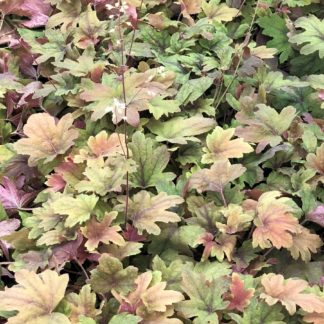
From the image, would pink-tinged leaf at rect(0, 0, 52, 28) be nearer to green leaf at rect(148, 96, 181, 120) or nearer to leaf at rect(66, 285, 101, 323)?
green leaf at rect(148, 96, 181, 120)

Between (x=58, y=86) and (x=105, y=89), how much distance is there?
284 millimetres

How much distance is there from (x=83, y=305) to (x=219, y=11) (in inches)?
62.0

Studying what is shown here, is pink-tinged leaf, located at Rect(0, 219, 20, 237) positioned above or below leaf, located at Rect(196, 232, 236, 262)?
A: below

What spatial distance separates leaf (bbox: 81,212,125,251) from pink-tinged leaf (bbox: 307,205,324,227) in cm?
62

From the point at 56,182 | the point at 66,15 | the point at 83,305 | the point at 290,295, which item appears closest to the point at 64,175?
the point at 56,182

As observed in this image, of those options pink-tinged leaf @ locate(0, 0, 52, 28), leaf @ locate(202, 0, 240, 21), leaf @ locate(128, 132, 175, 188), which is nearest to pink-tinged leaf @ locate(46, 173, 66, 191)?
leaf @ locate(128, 132, 175, 188)

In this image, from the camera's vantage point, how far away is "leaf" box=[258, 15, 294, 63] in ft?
8.27

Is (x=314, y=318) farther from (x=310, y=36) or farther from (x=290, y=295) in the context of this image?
(x=310, y=36)

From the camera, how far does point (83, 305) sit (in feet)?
5.24

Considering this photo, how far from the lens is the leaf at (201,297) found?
1.56 meters

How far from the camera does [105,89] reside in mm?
2117

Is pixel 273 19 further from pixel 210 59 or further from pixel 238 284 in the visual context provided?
pixel 238 284

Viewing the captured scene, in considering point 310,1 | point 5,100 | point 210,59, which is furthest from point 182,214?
point 310,1

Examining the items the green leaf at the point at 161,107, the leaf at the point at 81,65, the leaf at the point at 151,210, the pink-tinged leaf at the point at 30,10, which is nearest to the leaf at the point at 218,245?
the leaf at the point at 151,210
